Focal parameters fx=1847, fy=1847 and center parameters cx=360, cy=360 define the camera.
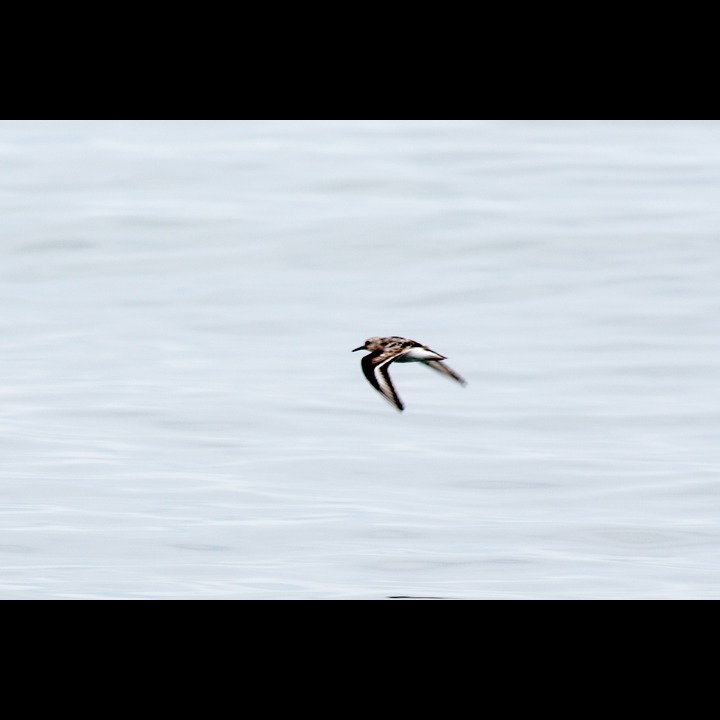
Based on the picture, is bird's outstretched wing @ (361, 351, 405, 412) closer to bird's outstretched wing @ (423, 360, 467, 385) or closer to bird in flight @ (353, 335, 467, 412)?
bird in flight @ (353, 335, 467, 412)

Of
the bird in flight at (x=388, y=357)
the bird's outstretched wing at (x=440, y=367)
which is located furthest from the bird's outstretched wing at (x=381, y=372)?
the bird's outstretched wing at (x=440, y=367)

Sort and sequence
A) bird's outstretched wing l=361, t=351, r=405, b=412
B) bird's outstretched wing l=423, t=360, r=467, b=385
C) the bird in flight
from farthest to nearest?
bird's outstretched wing l=423, t=360, r=467, b=385 → the bird in flight → bird's outstretched wing l=361, t=351, r=405, b=412

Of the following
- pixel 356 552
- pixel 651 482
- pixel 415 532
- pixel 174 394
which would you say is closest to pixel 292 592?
pixel 356 552

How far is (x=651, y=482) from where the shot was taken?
41.9 ft

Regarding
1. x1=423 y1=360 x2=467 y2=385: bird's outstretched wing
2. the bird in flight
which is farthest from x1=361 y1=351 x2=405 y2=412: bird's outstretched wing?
x1=423 y1=360 x2=467 y2=385: bird's outstretched wing

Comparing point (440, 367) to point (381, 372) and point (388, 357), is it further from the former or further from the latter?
point (381, 372)

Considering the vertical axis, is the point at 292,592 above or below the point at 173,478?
below

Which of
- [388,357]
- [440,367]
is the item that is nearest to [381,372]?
[388,357]

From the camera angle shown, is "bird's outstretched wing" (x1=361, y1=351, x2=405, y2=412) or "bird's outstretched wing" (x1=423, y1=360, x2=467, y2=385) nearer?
"bird's outstretched wing" (x1=361, y1=351, x2=405, y2=412)

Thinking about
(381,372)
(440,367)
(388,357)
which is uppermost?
(440,367)

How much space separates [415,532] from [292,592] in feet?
5.57

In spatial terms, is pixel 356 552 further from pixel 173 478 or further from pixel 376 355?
pixel 173 478

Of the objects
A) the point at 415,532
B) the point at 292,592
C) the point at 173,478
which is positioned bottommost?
the point at 292,592

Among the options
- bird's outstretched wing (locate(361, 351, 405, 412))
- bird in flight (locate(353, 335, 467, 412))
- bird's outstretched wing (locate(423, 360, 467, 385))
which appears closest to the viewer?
bird's outstretched wing (locate(361, 351, 405, 412))
